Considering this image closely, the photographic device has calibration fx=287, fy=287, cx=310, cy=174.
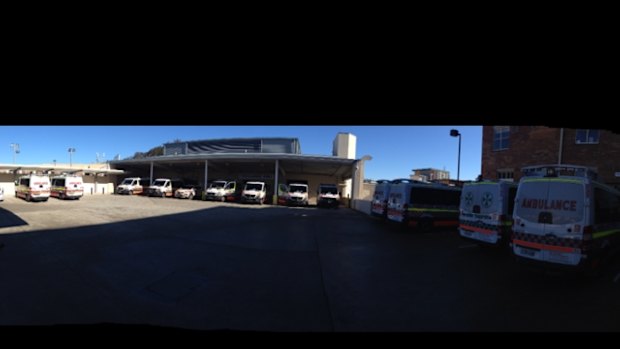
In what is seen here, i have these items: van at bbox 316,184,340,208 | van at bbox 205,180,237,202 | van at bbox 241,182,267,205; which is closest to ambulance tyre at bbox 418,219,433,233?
van at bbox 316,184,340,208

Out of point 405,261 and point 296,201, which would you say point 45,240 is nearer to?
point 405,261

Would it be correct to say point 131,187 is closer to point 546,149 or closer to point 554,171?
point 554,171

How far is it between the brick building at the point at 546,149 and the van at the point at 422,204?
23.0ft

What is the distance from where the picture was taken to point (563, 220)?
6.50m

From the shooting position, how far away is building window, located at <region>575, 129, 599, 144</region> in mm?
15531

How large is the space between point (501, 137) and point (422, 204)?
35.1 feet

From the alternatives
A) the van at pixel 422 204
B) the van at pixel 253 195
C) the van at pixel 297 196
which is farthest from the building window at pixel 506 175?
the van at pixel 253 195

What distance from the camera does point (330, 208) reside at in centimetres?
2531

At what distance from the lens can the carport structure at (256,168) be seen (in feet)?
87.7

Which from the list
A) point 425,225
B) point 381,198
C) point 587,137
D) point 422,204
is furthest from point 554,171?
point 587,137
